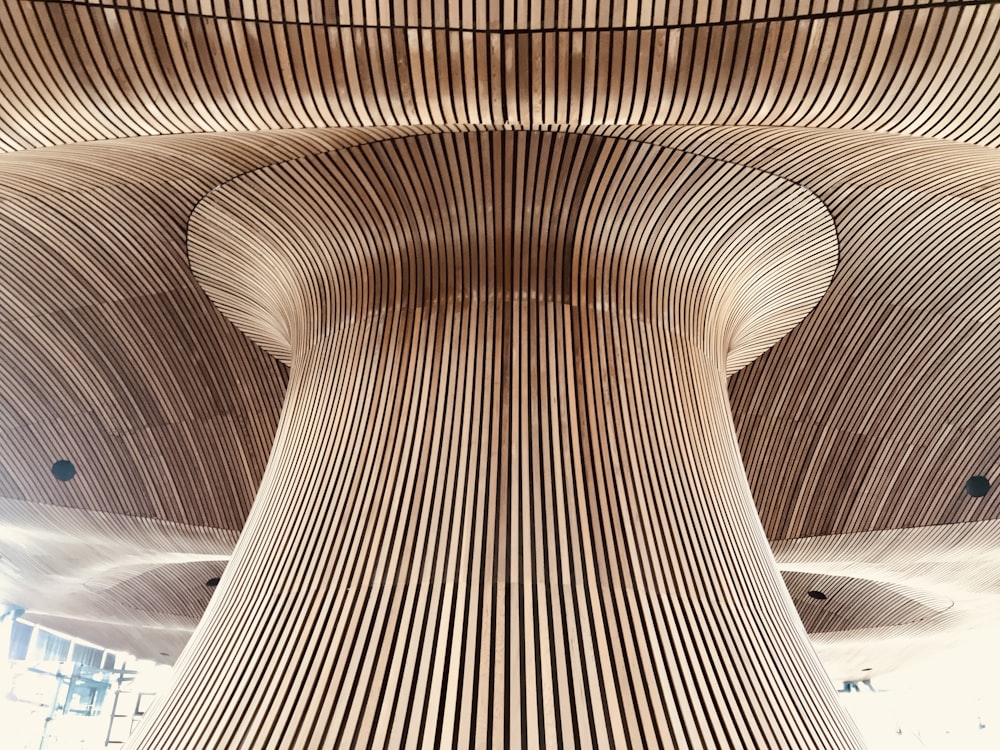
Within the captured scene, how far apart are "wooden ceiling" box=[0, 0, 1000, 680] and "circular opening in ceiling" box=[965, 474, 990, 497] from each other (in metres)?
0.08

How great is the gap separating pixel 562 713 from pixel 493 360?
218cm

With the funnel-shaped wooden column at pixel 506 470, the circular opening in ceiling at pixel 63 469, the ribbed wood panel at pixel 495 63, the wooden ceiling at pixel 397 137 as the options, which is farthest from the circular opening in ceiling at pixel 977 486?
the circular opening in ceiling at pixel 63 469

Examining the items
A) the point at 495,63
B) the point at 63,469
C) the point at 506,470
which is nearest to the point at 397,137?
the point at 495,63

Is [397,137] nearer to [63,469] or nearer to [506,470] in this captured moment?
[506,470]

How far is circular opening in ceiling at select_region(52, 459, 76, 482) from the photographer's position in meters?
9.77

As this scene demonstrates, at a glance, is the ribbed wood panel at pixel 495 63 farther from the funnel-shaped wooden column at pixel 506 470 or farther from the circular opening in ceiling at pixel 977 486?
the circular opening in ceiling at pixel 977 486

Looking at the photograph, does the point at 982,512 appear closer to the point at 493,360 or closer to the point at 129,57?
the point at 493,360

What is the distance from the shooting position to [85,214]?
7547 mm

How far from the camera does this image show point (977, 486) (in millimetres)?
9453

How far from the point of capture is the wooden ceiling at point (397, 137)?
12.1ft

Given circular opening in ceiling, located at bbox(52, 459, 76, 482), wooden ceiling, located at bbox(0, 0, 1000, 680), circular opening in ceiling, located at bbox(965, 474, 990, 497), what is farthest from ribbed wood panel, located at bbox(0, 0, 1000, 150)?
circular opening in ceiling, located at bbox(52, 459, 76, 482)

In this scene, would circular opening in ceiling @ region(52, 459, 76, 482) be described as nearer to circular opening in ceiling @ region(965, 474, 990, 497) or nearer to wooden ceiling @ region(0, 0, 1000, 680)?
wooden ceiling @ region(0, 0, 1000, 680)

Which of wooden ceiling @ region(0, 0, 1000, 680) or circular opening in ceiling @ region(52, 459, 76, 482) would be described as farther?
circular opening in ceiling @ region(52, 459, 76, 482)

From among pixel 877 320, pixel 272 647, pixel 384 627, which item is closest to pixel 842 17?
pixel 384 627
